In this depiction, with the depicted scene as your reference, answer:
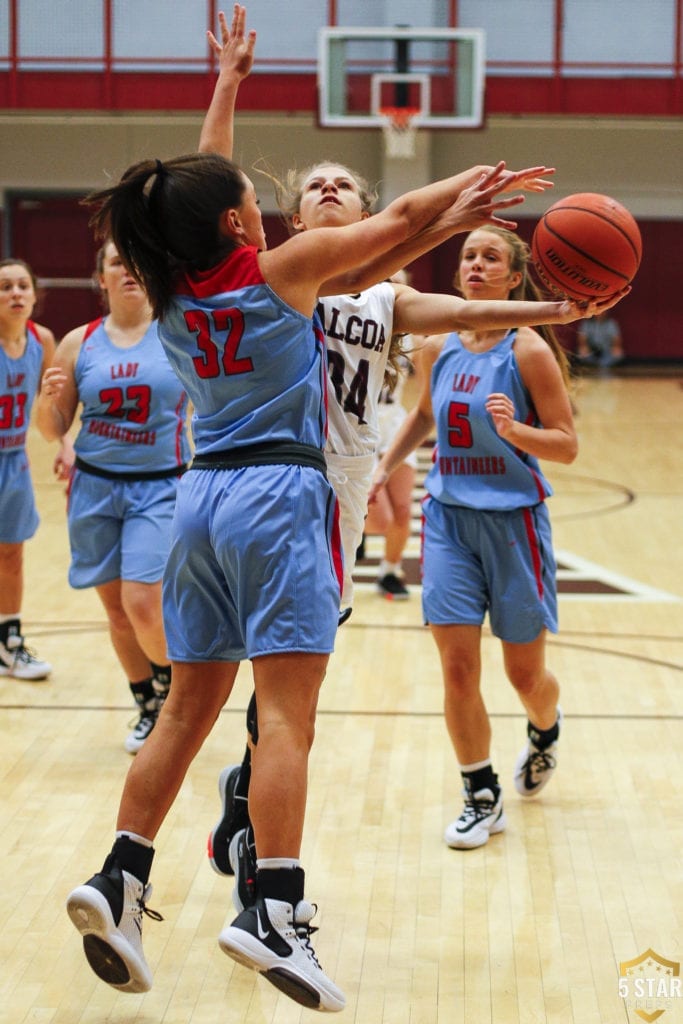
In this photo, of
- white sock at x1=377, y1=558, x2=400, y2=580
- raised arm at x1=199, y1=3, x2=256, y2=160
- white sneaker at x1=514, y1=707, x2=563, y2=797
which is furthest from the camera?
white sock at x1=377, y1=558, x2=400, y2=580

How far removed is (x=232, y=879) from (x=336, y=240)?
1.94 meters

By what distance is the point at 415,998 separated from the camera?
3.08m

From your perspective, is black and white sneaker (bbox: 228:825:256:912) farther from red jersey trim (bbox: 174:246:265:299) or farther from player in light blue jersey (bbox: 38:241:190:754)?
player in light blue jersey (bbox: 38:241:190:754)

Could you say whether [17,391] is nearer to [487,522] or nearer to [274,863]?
[487,522]

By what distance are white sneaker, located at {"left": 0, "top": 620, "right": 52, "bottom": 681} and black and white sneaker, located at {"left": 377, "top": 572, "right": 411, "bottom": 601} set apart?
2.25 meters

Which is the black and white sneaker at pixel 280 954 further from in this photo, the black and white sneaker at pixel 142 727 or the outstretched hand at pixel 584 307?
the black and white sneaker at pixel 142 727

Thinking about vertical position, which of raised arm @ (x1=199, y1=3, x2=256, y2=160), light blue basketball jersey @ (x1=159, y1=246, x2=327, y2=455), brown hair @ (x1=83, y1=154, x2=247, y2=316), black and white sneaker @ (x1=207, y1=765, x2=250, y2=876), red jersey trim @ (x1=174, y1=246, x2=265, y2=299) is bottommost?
black and white sneaker @ (x1=207, y1=765, x2=250, y2=876)

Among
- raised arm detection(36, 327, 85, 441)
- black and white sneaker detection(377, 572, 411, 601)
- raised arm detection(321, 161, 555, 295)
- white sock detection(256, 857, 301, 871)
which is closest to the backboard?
black and white sneaker detection(377, 572, 411, 601)

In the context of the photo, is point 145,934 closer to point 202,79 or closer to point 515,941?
point 515,941

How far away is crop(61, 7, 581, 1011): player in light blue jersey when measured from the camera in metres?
2.76

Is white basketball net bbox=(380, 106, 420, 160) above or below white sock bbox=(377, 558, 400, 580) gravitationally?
above

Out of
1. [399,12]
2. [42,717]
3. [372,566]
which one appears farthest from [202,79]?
[42,717]

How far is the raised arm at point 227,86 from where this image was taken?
3375 mm

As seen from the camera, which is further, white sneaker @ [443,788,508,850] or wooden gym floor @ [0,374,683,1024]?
white sneaker @ [443,788,508,850]
